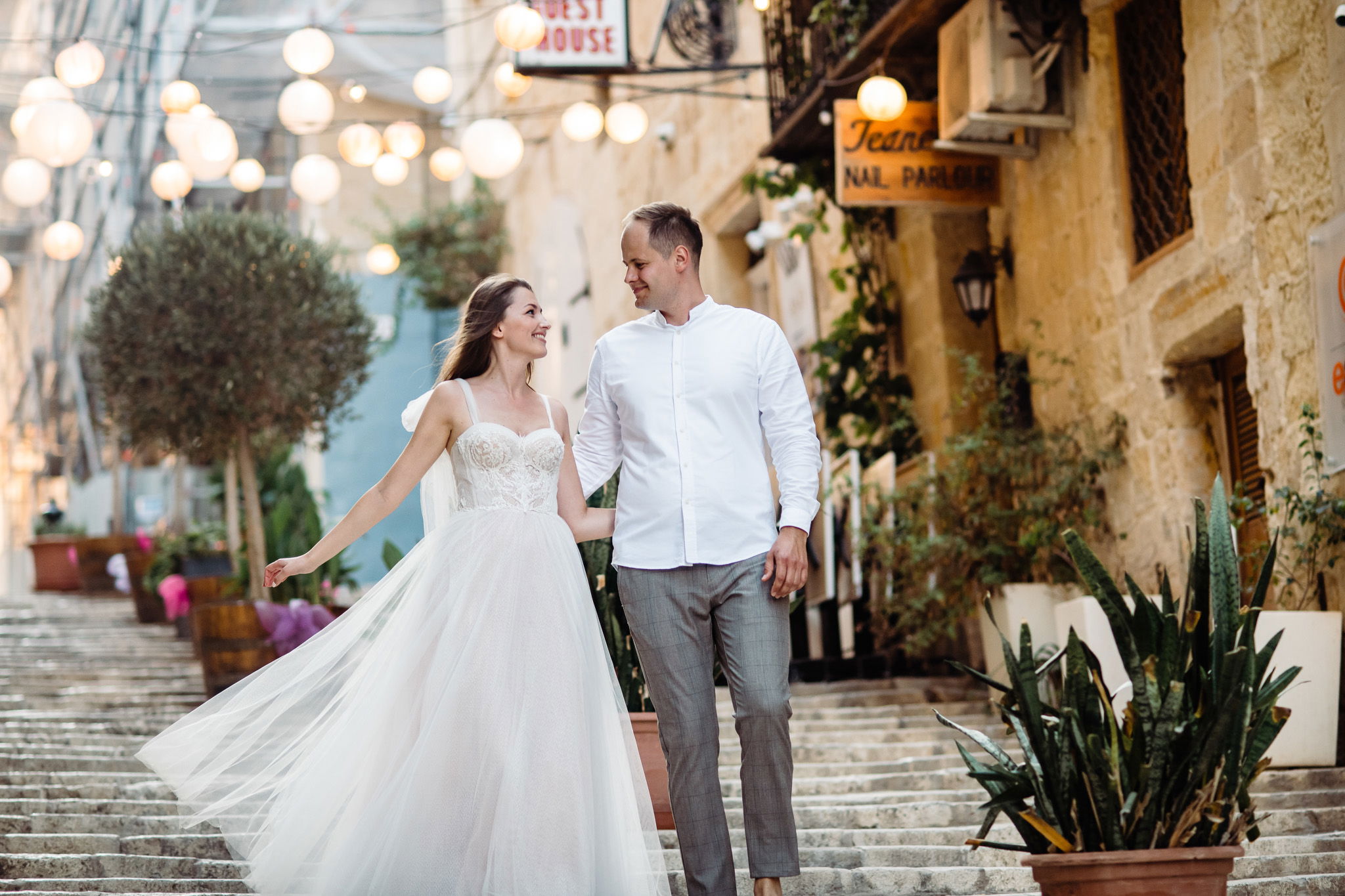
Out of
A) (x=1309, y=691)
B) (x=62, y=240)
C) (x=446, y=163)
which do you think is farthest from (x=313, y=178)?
(x=1309, y=691)

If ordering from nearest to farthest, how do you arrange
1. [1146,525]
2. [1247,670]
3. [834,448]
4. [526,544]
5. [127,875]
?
[1247,670]
[526,544]
[127,875]
[1146,525]
[834,448]

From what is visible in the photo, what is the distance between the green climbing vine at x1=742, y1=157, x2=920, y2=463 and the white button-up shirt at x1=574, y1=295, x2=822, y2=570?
644 cm

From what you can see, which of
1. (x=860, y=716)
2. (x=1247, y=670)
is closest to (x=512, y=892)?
(x=1247, y=670)

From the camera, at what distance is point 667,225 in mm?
4035

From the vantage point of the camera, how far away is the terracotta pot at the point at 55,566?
57.4ft

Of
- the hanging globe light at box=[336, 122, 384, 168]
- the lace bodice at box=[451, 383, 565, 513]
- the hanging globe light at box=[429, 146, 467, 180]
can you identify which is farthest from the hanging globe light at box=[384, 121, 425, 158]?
the lace bodice at box=[451, 383, 565, 513]

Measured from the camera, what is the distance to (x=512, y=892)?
378cm

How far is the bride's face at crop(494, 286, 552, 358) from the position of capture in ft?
14.7

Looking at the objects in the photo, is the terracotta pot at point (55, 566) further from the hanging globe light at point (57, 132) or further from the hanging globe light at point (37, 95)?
the hanging globe light at point (57, 132)

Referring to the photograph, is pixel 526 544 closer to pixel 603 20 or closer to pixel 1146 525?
pixel 1146 525

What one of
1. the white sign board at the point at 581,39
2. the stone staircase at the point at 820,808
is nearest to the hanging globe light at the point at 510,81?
the white sign board at the point at 581,39

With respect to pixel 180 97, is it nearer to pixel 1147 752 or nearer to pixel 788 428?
pixel 788 428

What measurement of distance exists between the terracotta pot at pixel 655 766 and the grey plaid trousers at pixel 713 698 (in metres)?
1.35

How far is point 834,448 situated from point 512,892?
727 cm
